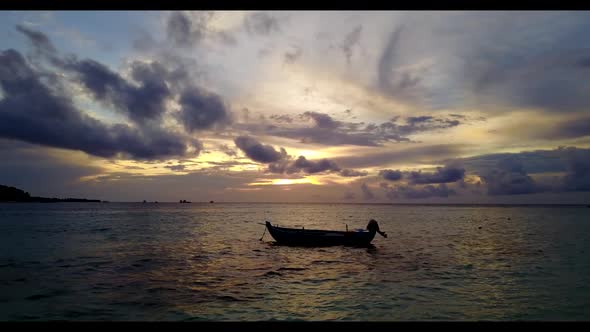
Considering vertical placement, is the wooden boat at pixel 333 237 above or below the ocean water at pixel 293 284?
above

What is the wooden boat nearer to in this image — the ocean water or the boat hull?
the boat hull

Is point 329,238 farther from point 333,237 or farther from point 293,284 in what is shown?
point 293,284

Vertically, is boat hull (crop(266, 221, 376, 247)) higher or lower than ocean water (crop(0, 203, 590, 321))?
higher

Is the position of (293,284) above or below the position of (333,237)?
below

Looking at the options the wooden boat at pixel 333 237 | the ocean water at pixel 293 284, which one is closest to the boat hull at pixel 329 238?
the wooden boat at pixel 333 237

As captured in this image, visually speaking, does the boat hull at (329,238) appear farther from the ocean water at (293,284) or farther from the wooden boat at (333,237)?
the ocean water at (293,284)

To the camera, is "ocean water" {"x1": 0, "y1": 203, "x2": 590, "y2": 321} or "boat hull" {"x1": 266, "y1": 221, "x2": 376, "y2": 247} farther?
"boat hull" {"x1": 266, "y1": 221, "x2": 376, "y2": 247}

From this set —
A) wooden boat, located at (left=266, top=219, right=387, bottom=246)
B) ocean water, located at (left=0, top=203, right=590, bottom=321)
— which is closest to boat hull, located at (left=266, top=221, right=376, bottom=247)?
wooden boat, located at (left=266, top=219, right=387, bottom=246)

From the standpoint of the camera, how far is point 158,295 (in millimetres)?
17656

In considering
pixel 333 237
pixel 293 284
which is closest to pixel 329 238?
pixel 333 237

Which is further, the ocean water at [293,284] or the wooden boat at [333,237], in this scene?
the wooden boat at [333,237]
